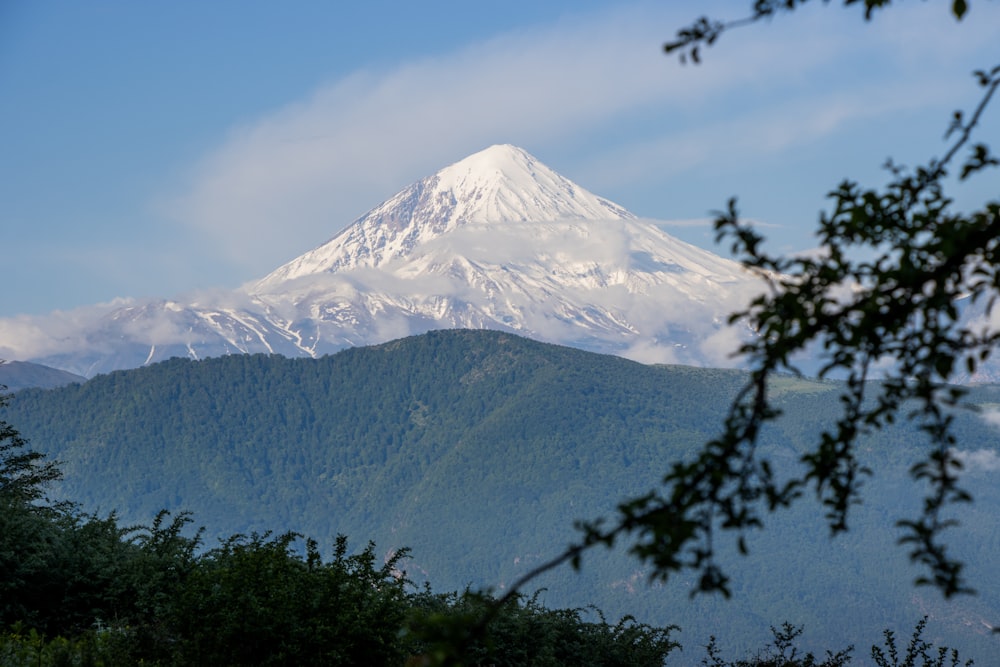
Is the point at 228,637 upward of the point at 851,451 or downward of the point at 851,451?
downward

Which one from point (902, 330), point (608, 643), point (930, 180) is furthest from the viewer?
point (608, 643)

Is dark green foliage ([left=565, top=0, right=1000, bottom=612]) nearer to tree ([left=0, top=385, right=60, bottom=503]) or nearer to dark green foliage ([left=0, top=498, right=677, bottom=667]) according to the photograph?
dark green foliage ([left=0, top=498, right=677, bottom=667])

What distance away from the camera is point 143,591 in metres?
13.5

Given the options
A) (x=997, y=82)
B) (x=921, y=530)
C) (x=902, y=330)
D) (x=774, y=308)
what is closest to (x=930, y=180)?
(x=997, y=82)

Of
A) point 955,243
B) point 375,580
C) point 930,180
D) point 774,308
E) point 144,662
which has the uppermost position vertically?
point 930,180

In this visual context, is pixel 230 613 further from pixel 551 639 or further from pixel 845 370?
pixel 845 370

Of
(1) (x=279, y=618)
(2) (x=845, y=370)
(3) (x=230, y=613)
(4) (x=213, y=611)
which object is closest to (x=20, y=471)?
(4) (x=213, y=611)

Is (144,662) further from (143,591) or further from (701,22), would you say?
(701,22)

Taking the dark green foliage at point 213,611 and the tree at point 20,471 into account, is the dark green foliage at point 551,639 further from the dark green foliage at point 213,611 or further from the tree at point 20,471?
the tree at point 20,471

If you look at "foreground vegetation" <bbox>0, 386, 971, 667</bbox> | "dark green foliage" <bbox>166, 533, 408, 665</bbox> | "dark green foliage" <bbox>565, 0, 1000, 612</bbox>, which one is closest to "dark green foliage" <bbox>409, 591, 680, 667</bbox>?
"foreground vegetation" <bbox>0, 386, 971, 667</bbox>

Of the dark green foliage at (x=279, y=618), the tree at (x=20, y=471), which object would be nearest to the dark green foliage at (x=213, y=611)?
the dark green foliage at (x=279, y=618)

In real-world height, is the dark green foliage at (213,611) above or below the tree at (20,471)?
below

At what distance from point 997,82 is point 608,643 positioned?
49.6 feet

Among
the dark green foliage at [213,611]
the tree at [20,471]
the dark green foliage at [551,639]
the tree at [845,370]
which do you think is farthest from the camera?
the tree at [20,471]
